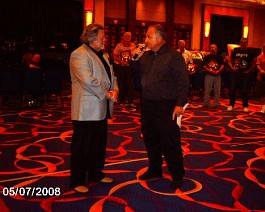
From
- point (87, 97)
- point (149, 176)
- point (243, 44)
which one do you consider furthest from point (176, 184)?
point (243, 44)

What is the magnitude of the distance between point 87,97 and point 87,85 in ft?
0.39

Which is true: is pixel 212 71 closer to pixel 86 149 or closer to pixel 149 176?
pixel 149 176

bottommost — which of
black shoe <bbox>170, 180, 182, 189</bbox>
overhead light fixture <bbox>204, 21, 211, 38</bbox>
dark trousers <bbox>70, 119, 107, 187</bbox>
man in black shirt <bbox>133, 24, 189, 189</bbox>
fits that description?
black shoe <bbox>170, 180, 182, 189</bbox>

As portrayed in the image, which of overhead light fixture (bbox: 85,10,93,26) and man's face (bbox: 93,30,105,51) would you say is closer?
man's face (bbox: 93,30,105,51)

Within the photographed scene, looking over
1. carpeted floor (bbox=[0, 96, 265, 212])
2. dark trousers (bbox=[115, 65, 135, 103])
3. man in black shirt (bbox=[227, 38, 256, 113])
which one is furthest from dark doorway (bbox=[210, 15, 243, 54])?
carpeted floor (bbox=[0, 96, 265, 212])

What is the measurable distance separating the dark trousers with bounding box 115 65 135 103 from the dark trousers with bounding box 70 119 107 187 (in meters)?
4.88

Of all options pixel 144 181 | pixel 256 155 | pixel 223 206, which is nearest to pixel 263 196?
pixel 223 206

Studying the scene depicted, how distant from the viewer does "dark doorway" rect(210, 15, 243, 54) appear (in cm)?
1716

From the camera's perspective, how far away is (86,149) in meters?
3.18

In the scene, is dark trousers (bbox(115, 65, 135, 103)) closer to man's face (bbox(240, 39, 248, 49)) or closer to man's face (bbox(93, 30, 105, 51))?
man's face (bbox(240, 39, 248, 49))

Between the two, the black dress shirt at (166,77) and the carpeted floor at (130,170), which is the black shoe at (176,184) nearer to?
the carpeted floor at (130,170)

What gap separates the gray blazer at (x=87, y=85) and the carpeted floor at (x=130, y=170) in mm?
690

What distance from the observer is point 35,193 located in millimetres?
3109

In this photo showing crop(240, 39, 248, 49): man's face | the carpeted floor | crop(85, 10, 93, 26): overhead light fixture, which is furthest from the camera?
crop(85, 10, 93, 26): overhead light fixture
